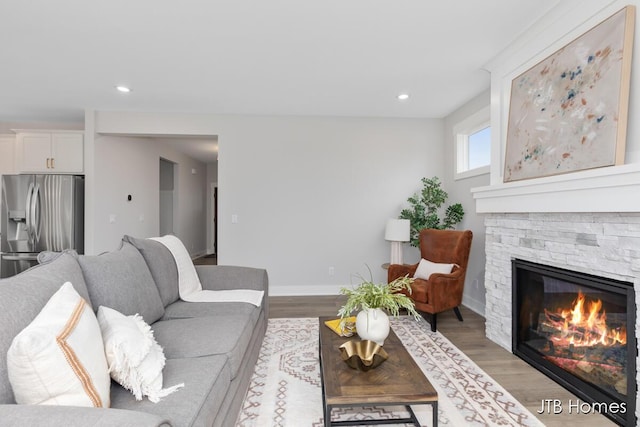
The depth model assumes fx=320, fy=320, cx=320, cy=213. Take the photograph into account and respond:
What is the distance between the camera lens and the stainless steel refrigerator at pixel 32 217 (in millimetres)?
4023

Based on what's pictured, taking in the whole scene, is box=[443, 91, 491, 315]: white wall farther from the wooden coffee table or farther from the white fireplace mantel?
the wooden coffee table

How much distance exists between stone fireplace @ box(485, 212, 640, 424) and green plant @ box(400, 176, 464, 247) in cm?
112

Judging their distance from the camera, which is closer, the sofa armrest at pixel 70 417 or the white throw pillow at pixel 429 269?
the sofa armrest at pixel 70 417

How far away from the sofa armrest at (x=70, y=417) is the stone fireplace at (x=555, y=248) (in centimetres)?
226

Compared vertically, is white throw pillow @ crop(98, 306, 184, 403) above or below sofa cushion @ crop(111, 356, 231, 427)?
above

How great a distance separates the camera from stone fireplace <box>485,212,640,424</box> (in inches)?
67.3

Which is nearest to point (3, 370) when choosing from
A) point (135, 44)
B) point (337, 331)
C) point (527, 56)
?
point (337, 331)

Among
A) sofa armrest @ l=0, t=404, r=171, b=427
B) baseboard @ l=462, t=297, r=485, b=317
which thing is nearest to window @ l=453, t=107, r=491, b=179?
baseboard @ l=462, t=297, r=485, b=317

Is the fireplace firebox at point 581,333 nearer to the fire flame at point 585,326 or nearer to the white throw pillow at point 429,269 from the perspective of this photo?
the fire flame at point 585,326

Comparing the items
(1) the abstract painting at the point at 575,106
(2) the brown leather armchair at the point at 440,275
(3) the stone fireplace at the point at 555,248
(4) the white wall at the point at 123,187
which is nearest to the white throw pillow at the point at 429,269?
(2) the brown leather armchair at the point at 440,275

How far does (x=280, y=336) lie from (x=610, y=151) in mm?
2746

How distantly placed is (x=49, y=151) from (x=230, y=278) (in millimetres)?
3556

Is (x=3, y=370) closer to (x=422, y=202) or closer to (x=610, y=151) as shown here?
(x=610, y=151)

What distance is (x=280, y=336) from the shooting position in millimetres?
2971
